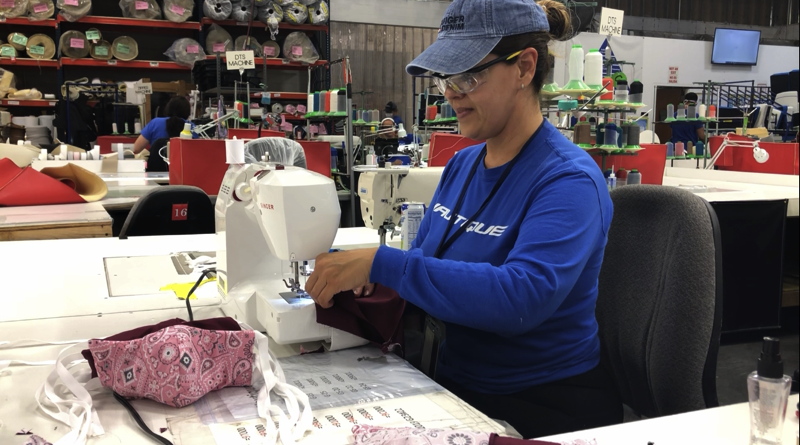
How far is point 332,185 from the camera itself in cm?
127

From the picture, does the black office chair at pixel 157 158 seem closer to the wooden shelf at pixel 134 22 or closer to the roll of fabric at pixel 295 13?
the wooden shelf at pixel 134 22

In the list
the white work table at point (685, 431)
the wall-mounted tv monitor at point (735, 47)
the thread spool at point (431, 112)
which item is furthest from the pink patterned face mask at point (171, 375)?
the wall-mounted tv monitor at point (735, 47)

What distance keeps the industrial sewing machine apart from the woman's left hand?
3.37 feet

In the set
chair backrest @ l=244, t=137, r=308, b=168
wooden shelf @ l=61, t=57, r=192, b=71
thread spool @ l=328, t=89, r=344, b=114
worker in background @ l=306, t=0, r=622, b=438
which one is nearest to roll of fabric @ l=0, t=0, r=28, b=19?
wooden shelf @ l=61, t=57, r=192, b=71

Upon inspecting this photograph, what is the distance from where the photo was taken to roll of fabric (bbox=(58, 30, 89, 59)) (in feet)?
23.6

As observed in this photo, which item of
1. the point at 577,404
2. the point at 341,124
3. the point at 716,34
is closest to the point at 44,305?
the point at 577,404

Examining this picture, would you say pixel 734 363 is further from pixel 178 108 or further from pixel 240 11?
pixel 240 11

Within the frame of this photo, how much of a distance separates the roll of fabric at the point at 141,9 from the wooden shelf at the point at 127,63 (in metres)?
0.51

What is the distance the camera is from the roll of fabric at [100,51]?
7.38m

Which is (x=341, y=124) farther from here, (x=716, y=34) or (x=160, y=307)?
(x=716, y=34)

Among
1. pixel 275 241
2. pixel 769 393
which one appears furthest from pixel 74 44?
pixel 769 393

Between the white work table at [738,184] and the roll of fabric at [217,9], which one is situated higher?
the roll of fabric at [217,9]

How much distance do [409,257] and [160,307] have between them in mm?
750

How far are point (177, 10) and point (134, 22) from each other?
1.63 feet
